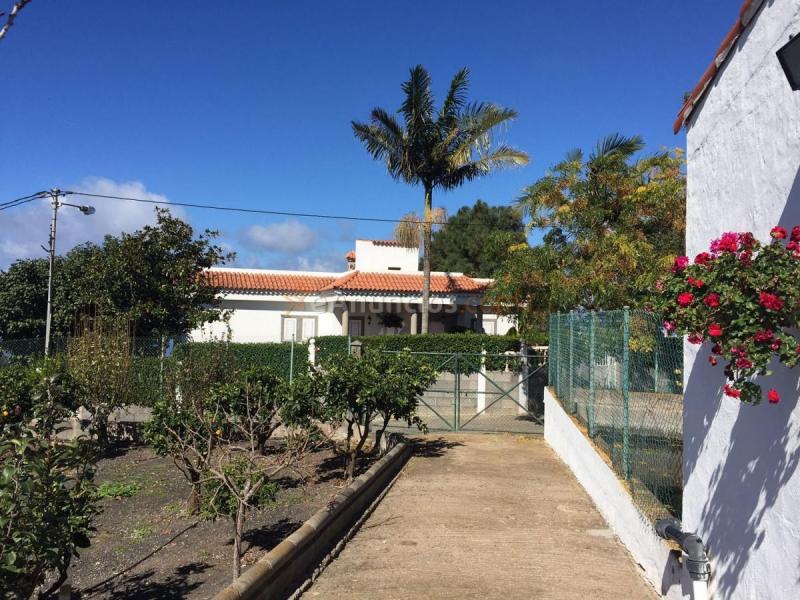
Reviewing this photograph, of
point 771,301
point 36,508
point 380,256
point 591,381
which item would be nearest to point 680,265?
point 771,301

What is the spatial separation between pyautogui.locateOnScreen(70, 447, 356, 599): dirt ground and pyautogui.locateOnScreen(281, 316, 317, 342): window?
14211 mm

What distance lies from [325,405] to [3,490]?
19.9ft

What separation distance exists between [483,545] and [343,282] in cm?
1739

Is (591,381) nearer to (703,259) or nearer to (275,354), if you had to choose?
(703,259)

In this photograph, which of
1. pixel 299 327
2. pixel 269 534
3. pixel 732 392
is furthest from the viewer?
pixel 299 327

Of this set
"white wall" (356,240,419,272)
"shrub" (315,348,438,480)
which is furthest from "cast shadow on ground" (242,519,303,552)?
"white wall" (356,240,419,272)

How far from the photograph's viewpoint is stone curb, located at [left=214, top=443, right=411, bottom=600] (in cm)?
409

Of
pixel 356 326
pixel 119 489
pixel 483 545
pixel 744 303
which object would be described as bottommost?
pixel 119 489

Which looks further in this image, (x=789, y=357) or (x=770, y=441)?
(x=770, y=441)

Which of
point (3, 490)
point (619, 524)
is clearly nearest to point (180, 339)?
point (619, 524)

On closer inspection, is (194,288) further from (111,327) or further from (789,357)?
(789,357)

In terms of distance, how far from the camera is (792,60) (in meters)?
2.78

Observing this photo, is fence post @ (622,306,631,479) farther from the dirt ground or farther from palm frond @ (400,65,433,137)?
palm frond @ (400,65,433,137)

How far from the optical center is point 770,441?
304 cm
